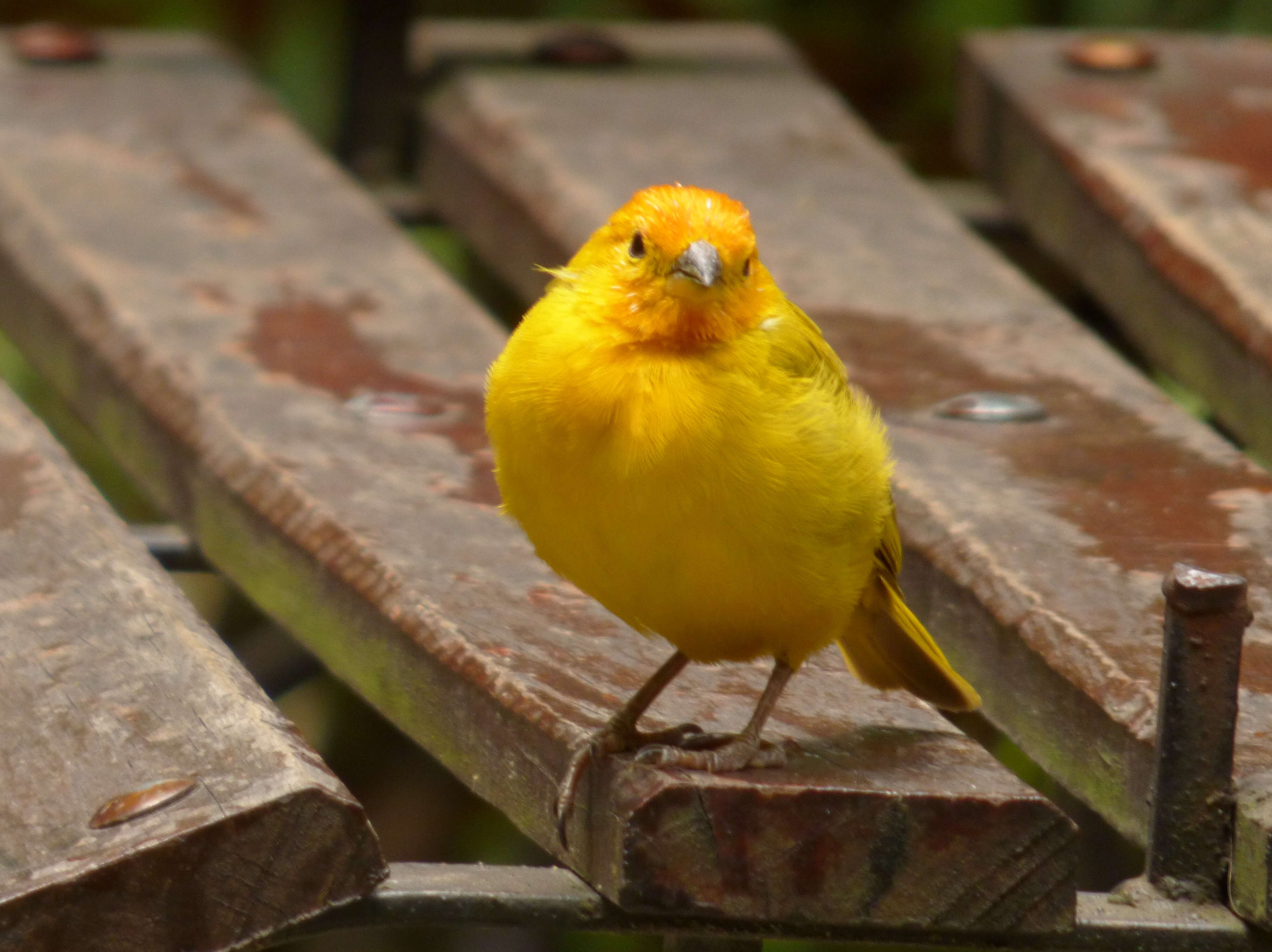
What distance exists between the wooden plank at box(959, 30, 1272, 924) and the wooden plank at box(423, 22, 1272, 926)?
0.11 m

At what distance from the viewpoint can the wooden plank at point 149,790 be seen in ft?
5.24

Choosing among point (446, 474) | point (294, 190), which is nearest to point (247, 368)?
point (446, 474)

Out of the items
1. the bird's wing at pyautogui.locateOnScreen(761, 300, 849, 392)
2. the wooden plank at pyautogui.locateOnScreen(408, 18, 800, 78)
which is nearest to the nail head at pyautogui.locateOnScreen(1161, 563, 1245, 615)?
the bird's wing at pyautogui.locateOnScreen(761, 300, 849, 392)

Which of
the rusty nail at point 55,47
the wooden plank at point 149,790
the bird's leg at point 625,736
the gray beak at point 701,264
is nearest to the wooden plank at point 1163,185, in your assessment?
the bird's leg at point 625,736

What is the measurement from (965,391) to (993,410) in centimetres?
11

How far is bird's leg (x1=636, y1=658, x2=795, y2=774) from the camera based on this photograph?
175cm

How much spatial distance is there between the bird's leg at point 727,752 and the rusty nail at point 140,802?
15.4 inches

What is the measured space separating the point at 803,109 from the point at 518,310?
841mm

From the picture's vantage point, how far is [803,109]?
3889mm

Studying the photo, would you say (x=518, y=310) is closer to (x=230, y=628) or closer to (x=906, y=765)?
(x=230, y=628)

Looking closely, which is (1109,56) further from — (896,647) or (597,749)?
(597,749)

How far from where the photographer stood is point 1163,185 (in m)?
3.25

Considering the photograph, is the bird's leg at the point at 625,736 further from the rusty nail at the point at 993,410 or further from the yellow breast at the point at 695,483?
the rusty nail at the point at 993,410

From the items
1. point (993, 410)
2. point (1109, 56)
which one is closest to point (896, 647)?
point (993, 410)
